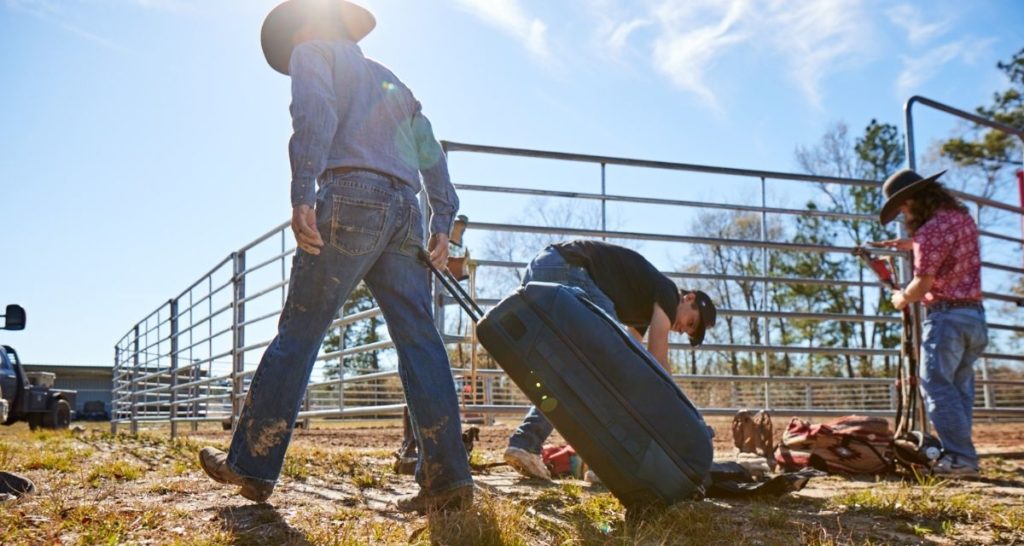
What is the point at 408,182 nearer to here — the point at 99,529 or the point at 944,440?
the point at 99,529

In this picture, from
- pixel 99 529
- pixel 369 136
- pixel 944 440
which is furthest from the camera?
pixel 944 440

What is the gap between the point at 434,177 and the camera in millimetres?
2965

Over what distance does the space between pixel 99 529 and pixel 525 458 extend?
202 cm

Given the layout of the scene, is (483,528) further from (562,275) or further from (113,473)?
(113,473)

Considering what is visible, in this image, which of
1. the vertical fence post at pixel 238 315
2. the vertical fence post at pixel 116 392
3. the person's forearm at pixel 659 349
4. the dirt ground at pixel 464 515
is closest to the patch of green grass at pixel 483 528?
the dirt ground at pixel 464 515

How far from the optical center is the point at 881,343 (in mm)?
23609

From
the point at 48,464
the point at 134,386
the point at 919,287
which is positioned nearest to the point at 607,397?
the point at 919,287

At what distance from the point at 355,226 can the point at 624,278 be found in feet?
4.59

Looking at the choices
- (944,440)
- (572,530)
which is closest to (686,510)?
(572,530)

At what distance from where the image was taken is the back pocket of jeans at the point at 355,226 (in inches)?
99.8

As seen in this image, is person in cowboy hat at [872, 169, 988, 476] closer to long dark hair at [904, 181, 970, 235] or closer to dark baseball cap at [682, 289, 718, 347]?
long dark hair at [904, 181, 970, 235]

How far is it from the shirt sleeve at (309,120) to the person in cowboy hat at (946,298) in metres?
3.29

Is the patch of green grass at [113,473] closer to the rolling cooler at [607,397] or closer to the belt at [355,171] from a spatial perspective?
the belt at [355,171]

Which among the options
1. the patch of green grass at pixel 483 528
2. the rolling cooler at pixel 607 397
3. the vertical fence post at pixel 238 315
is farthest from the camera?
the vertical fence post at pixel 238 315
